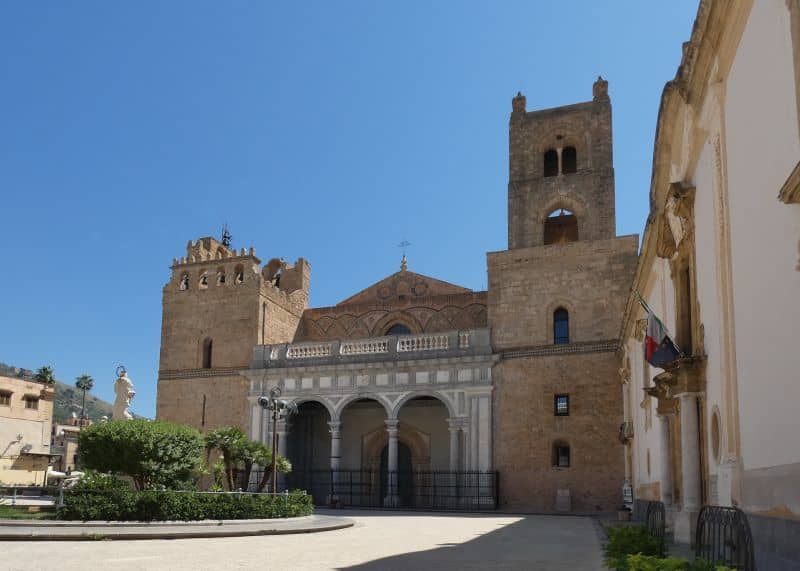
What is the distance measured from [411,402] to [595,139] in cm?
1256

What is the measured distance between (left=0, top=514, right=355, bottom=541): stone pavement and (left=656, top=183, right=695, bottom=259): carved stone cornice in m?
9.11

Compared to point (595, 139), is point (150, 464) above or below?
below

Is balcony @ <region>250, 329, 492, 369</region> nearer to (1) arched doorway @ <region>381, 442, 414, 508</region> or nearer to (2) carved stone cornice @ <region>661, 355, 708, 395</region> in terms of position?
(1) arched doorway @ <region>381, 442, 414, 508</region>

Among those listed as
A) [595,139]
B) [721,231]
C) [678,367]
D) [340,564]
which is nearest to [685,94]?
[721,231]

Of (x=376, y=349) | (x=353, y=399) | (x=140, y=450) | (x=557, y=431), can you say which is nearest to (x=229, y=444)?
(x=140, y=450)

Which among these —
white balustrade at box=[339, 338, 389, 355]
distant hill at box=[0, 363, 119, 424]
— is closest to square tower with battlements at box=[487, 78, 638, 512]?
white balustrade at box=[339, 338, 389, 355]

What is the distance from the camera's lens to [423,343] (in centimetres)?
3094

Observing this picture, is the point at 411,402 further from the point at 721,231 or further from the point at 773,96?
the point at 773,96

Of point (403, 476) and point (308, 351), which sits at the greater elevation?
point (308, 351)

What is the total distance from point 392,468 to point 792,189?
971 inches

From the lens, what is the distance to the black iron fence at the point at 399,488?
28.3 meters

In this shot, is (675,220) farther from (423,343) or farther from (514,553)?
(423,343)

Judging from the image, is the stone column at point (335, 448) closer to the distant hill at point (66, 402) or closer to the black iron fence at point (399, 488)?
the black iron fence at point (399, 488)

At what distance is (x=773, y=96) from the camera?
748 cm
